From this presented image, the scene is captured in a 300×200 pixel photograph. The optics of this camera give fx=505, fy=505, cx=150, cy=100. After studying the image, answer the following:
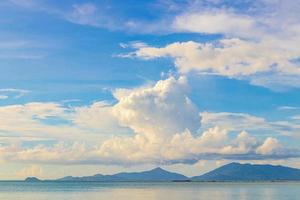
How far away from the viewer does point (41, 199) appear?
349 feet

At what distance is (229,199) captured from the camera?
10069 centimetres

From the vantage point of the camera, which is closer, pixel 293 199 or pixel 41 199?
pixel 293 199

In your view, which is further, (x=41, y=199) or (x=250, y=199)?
(x=41, y=199)

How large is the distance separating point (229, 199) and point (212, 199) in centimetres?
366

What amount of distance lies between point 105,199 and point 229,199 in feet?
83.0

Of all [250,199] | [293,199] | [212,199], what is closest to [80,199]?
[212,199]

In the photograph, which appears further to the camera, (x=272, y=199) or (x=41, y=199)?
(x=41, y=199)

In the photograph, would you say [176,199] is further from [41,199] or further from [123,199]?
[41,199]

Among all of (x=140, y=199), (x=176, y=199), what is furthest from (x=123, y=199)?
(x=176, y=199)

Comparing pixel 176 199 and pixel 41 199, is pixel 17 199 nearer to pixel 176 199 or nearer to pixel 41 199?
pixel 41 199

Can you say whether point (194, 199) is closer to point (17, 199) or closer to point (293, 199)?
point (293, 199)

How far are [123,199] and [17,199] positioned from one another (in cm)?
2352

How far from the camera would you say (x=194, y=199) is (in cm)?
10131

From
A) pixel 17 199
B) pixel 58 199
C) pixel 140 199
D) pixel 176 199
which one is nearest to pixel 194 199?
pixel 176 199
